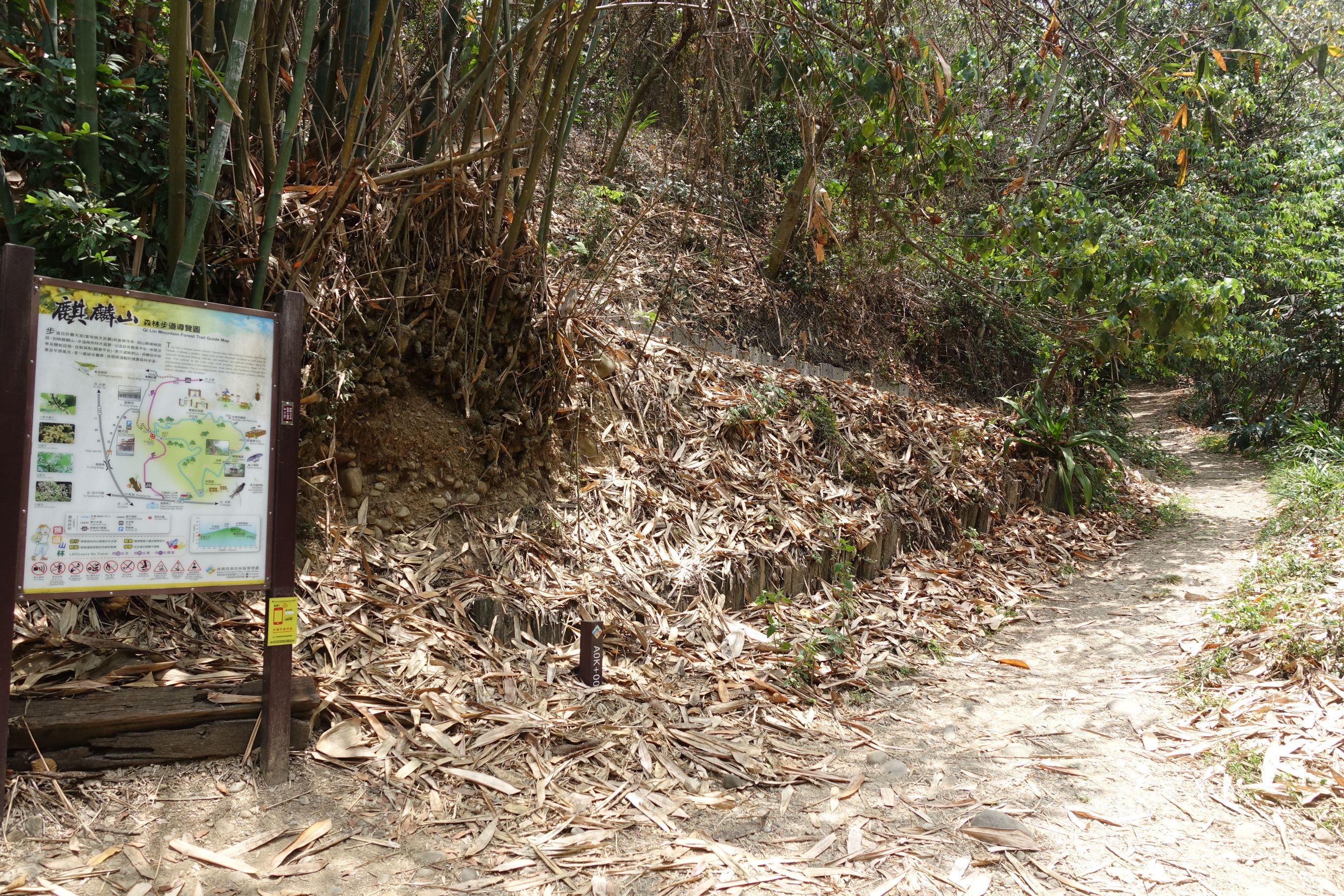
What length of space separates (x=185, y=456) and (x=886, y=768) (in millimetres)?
2814

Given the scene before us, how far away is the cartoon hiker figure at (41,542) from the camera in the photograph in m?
2.52

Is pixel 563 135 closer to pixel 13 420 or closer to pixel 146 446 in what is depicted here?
pixel 146 446

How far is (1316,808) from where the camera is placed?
10.1 ft

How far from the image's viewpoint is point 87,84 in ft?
9.22

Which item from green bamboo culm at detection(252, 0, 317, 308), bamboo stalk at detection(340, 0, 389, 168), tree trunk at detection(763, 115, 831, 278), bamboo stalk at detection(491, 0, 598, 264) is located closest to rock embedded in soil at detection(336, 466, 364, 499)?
green bamboo culm at detection(252, 0, 317, 308)

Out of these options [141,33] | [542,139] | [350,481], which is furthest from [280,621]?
[542,139]

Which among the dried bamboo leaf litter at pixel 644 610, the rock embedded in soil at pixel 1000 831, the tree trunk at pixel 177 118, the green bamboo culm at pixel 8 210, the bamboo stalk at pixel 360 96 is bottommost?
the rock embedded in soil at pixel 1000 831

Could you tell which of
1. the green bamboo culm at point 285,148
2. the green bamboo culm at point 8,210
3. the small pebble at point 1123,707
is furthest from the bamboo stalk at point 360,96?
the small pebble at point 1123,707

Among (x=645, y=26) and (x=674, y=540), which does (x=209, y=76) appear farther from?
(x=674, y=540)

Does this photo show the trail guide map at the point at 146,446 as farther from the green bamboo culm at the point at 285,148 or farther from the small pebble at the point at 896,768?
the small pebble at the point at 896,768

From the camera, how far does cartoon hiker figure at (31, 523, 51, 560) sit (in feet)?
8.25

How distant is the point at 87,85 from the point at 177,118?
12.1 inches

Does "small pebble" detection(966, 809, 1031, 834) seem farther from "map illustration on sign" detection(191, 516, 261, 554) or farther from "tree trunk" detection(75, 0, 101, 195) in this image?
"tree trunk" detection(75, 0, 101, 195)

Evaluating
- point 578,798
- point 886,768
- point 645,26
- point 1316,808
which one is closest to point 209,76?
point 645,26
